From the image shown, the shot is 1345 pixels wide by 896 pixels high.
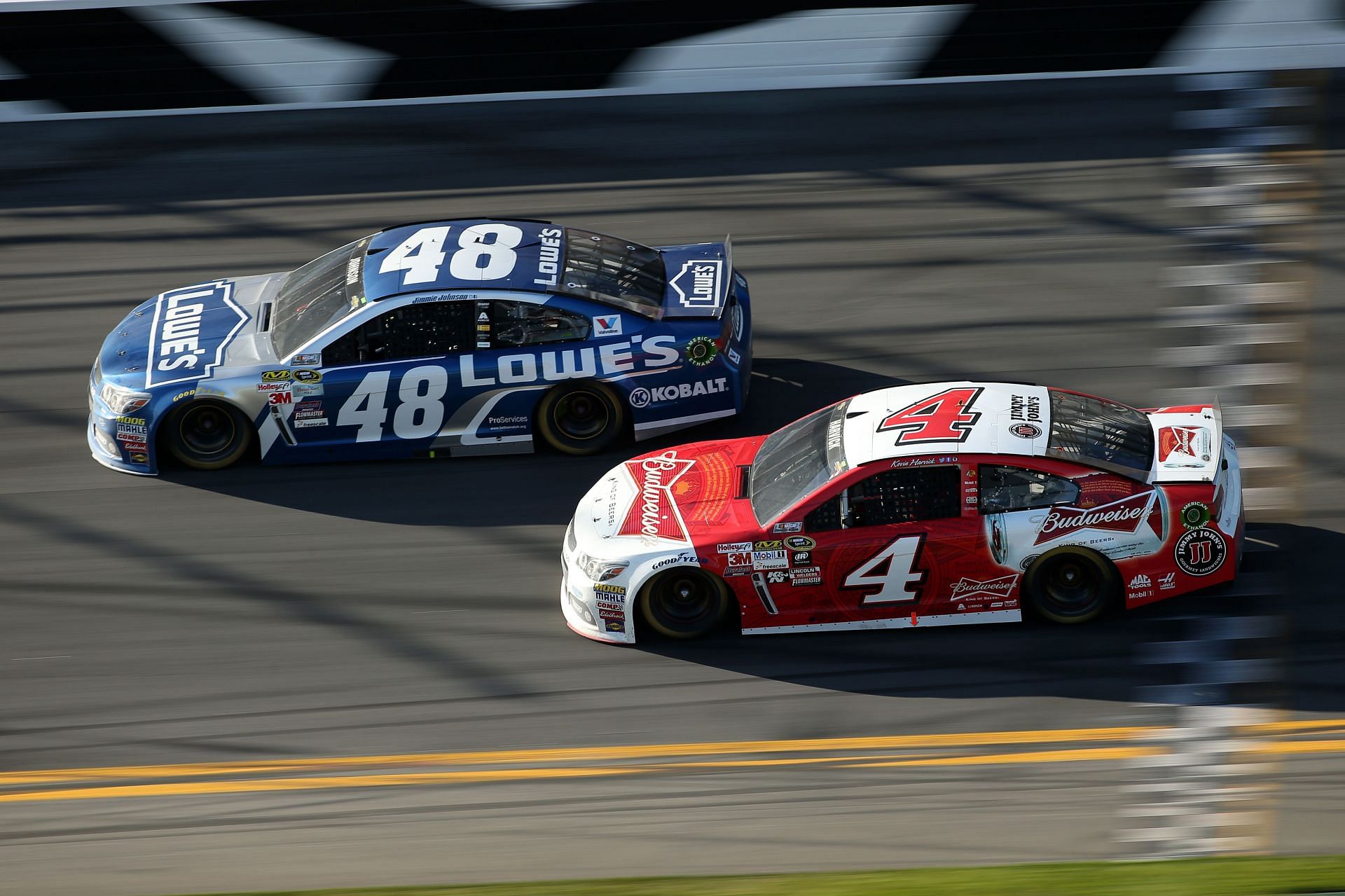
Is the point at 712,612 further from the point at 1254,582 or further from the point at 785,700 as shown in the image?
the point at 1254,582

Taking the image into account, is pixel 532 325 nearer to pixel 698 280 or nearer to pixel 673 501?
pixel 698 280

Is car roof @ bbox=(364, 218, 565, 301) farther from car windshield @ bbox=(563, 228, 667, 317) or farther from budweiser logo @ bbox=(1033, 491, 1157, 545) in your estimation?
budweiser logo @ bbox=(1033, 491, 1157, 545)

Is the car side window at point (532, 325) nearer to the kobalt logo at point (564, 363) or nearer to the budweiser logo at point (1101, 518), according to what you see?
the kobalt logo at point (564, 363)

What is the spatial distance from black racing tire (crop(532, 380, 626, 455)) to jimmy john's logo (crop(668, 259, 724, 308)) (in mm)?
820

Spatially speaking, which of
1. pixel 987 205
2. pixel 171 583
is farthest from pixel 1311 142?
pixel 171 583

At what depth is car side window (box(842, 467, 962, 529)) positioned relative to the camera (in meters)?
7.68

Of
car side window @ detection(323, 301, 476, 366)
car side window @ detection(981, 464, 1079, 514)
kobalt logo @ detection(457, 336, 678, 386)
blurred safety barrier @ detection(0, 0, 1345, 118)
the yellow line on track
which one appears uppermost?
blurred safety barrier @ detection(0, 0, 1345, 118)

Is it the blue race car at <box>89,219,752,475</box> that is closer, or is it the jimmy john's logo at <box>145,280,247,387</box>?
the blue race car at <box>89,219,752,475</box>

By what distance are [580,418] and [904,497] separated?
111 inches

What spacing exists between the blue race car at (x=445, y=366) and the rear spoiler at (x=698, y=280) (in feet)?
0.06

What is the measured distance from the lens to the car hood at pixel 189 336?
9.73 metres

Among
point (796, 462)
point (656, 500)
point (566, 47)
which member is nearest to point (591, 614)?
point (656, 500)

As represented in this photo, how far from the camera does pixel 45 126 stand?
1471 centimetres

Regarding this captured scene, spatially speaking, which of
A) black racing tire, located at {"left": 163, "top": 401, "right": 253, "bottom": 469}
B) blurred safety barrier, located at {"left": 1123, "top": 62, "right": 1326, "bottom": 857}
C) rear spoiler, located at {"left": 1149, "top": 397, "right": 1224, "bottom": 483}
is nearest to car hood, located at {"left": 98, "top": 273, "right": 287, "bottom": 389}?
black racing tire, located at {"left": 163, "top": 401, "right": 253, "bottom": 469}
